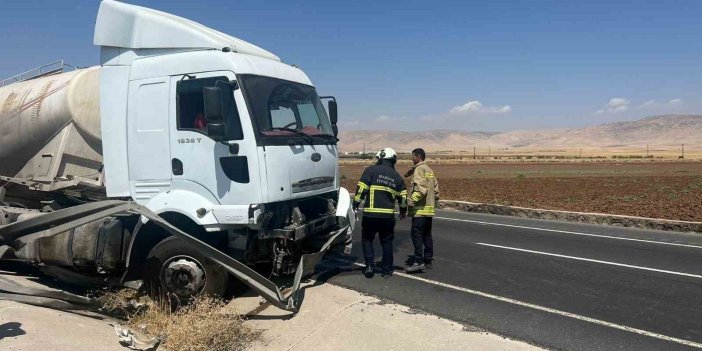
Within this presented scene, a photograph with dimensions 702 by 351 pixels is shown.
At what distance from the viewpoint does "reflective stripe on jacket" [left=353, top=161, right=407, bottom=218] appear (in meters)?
6.97

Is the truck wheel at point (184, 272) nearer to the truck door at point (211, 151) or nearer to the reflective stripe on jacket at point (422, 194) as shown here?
the truck door at point (211, 151)

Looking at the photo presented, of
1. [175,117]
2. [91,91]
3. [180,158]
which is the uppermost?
[91,91]

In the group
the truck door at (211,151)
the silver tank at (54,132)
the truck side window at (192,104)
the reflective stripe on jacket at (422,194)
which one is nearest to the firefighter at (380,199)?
the reflective stripe on jacket at (422,194)

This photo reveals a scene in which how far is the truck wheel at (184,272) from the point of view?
5.63m

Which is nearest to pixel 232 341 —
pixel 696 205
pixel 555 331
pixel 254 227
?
pixel 254 227

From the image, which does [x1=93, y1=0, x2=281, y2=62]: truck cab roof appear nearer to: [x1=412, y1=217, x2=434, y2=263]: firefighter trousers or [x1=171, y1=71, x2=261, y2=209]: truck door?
[x1=171, y1=71, x2=261, y2=209]: truck door

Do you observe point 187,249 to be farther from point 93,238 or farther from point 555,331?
point 555,331

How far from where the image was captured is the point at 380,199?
6984mm

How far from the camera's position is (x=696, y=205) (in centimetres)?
1580

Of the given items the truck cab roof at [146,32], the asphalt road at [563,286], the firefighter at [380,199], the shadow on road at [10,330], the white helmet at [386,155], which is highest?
the truck cab roof at [146,32]

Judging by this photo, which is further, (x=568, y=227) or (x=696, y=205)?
(x=696, y=205)

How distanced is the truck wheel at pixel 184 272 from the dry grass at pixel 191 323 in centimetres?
13

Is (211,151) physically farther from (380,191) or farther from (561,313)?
(561,313)

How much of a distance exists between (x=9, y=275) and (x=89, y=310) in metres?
2.20
